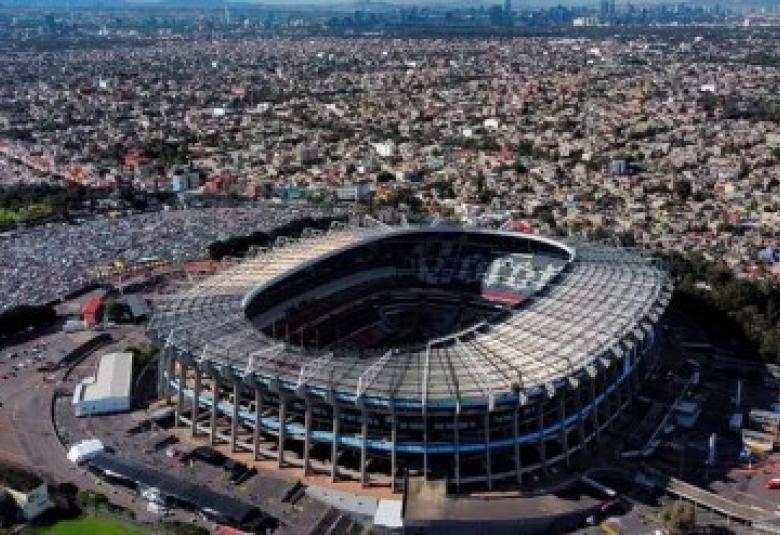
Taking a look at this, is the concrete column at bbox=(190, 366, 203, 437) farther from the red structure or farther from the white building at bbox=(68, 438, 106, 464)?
the red structure

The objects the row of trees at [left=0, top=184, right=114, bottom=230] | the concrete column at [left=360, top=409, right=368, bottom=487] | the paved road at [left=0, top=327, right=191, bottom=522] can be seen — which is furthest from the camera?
the row of trees at [left=0, top=184, right=114, bottom=230]

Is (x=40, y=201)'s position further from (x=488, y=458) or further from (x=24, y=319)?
(x=488, y=458)

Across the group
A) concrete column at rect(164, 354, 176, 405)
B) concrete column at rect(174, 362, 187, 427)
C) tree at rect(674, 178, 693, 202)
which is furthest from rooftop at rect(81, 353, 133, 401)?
tree at rect(674, 178, 693, 202)

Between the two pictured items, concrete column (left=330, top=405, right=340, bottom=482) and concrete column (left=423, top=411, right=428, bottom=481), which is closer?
concrete column (left=423, top=411, right=428, bottom=481)

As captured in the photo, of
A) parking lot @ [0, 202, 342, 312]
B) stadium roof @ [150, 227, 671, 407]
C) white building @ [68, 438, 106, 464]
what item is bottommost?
white building @ [68, 438, 106, 464]

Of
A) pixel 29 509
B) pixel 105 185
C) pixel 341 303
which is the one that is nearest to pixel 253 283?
pixel 341 303

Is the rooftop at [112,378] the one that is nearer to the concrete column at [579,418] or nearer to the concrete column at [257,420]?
the concrete column at [257,420]

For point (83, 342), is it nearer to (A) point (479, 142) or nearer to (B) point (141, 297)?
(B) point (141, 297)
